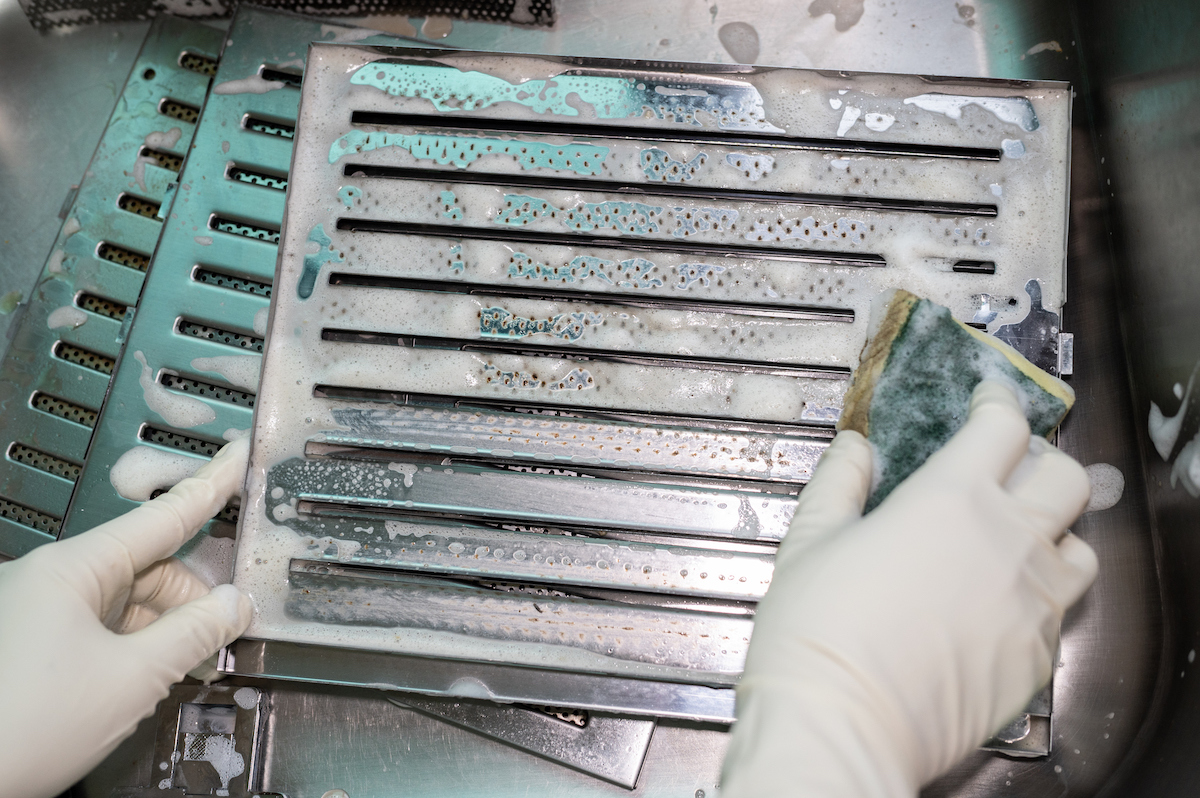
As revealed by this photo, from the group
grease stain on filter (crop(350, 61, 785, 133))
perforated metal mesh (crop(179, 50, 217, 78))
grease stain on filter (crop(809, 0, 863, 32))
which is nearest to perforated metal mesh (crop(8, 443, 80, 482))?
perforated metal mesh (crop(179, 50, 217, 78))

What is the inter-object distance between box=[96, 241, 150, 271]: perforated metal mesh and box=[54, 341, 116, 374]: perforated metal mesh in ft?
0.63

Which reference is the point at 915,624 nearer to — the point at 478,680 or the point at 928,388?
the point at 928,388

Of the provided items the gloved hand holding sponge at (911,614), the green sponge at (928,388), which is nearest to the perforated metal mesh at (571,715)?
the gloved hand holding sponge at (911,614)

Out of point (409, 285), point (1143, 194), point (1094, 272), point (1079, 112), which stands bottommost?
point (409, 285)

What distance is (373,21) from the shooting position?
1593 mm

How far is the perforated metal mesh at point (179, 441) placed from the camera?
58.2 inches

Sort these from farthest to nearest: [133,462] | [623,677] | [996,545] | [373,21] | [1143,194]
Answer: [373,21] < [133,462] < [1143,194] < [623,677] < [996,545]

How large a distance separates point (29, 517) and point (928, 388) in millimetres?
1656

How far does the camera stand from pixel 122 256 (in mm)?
1601

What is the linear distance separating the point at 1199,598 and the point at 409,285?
1.37 meters

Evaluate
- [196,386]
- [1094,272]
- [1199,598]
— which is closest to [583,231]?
[196,386]

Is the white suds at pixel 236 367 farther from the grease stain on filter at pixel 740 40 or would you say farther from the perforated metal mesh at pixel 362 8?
the grease stain on filter at pixel 740 40

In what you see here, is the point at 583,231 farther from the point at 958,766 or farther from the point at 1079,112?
the point at 958,766

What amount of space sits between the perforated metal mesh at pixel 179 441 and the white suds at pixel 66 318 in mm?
302
